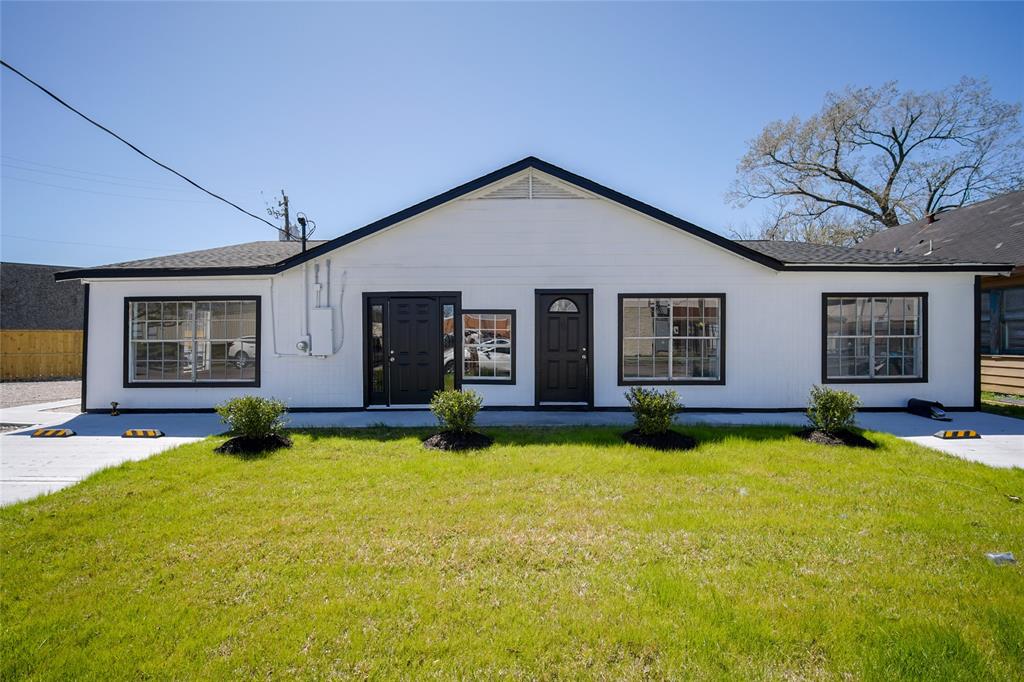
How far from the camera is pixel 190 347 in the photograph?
31.9ft

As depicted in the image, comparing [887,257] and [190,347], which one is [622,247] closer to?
[887,257]

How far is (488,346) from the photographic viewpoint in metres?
9.59

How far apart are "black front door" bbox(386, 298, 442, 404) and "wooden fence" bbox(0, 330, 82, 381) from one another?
15.7 m

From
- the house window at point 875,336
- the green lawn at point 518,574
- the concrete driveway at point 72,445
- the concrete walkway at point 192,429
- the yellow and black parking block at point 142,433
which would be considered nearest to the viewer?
the green lawn at point 518,574

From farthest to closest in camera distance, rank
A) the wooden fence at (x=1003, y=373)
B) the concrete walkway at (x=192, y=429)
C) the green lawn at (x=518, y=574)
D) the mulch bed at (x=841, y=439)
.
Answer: the wooden fence at (x=1003, y=373) < the mulch bed at (x=841, y=439) < the concrete walkway at (x=192, y=429) < the green lawn at (x=518, y=574)

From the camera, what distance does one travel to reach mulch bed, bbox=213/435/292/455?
6.47 meters

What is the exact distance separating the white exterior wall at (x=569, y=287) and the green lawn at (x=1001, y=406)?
0.82m

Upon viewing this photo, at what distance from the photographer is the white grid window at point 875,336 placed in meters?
9.59

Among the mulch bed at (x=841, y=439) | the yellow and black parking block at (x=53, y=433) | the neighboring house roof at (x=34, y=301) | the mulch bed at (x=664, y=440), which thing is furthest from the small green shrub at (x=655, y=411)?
the neighboring house roof at (x=34, y=301)

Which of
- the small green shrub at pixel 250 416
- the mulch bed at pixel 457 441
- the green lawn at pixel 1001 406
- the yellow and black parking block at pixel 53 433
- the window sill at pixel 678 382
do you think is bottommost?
the yellow and black parking block at pixel 53 433

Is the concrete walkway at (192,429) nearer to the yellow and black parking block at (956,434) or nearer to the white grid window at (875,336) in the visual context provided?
the yellow and black parking block at (956,434)

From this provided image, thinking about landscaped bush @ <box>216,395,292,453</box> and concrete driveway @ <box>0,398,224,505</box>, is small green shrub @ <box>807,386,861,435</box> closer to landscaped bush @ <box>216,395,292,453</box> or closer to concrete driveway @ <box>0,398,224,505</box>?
landscaped bush @ <box>216,395,292,453</box>

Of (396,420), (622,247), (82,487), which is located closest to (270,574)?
(82,487)

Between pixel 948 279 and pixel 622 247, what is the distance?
667cm
